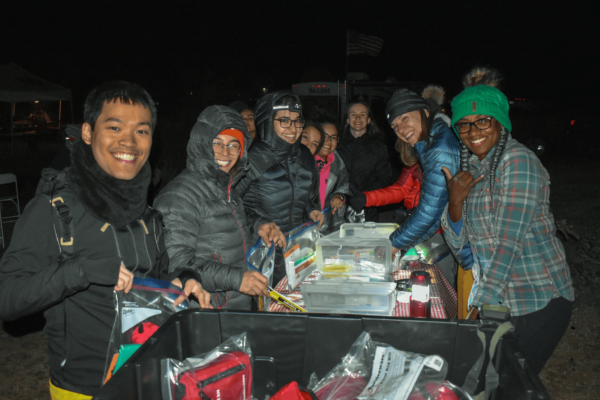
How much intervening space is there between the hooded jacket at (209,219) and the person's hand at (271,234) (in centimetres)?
14

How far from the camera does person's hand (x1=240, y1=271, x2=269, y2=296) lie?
2162 mm

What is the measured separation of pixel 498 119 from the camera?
2.15 meters

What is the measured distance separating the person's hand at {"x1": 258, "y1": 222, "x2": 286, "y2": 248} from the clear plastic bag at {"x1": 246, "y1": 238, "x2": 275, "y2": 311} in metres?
0.06

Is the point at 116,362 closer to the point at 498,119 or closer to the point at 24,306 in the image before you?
the point at 24,306

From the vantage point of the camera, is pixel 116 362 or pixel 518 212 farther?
pixel 518 212

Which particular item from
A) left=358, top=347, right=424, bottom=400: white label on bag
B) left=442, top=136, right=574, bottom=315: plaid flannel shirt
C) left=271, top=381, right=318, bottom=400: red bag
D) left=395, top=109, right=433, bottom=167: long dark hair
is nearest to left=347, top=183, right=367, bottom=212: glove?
left=395, top=109, right=433, bottom=167: long dark hair

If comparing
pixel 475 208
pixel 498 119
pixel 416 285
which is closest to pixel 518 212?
Answer: pixel 475 208

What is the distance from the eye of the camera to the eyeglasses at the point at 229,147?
8.55 ft

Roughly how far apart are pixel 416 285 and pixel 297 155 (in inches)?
64.6

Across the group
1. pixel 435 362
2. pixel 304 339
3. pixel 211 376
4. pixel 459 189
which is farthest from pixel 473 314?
pixel 211 376

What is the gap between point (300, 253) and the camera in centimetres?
291

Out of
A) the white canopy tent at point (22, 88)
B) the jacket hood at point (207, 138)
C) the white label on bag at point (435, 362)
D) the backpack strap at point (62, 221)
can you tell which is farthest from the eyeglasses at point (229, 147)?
the white canopy tent at point (22, 88)

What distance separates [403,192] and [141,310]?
11.3ft

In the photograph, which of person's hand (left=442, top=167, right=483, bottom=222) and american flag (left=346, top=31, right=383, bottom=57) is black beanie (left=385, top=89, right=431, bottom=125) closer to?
person's hand (left=442, top=167, right=483, bottom=222)
